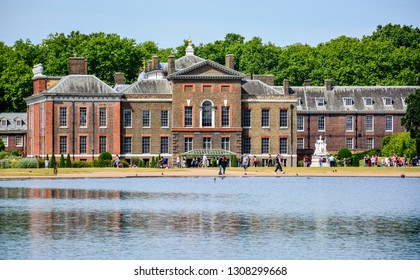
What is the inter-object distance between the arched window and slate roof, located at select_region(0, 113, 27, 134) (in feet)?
75.8

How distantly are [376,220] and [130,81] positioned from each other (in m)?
93.9

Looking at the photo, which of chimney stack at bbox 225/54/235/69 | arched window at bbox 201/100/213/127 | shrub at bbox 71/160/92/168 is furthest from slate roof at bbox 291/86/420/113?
shrub at bbox 71/160/92/168

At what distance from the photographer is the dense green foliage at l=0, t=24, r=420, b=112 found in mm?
134500

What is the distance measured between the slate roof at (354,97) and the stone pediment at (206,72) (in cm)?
1234

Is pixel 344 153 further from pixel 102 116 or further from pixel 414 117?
pixel 102 116

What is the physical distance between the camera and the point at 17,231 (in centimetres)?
4472

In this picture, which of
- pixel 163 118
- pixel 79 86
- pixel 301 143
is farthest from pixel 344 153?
pixel 79 86

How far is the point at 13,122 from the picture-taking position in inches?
5054

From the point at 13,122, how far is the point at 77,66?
650 inches

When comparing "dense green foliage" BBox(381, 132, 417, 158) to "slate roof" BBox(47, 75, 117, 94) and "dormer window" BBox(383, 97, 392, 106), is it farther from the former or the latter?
"slate roof" BBox(47, 75, 117, 94)

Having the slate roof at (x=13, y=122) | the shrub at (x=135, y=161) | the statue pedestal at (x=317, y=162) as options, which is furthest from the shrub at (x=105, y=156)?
the slate roof at (x=13, y=122)

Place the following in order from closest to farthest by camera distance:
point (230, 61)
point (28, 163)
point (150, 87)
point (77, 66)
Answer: point (28, 163), point (77, 66), point (150, 87), point (230, 61)

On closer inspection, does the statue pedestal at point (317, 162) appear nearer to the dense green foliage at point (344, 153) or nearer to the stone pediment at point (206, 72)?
the dense green foliage at point (344, 153)
